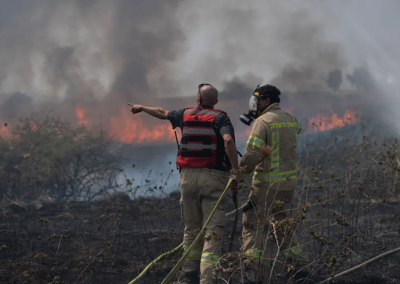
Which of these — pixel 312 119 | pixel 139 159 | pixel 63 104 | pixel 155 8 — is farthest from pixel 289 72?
pixel 63 104

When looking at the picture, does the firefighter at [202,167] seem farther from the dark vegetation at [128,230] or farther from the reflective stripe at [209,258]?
the dark vegetation at [128,230]

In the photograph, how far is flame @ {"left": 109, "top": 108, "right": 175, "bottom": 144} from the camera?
14.1m

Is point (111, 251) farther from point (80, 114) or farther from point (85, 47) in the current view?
point (85, 47)

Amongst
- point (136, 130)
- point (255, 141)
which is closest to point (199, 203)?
point (255, 141)

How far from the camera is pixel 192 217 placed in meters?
4.73

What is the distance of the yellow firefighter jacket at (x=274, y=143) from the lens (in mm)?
4680

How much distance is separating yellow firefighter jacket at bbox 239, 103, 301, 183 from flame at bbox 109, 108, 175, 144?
377 inches

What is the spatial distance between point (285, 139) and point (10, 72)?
12.7 m

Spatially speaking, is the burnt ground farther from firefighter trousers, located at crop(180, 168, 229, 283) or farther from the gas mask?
the gas mask

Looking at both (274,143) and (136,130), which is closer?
(274,143)

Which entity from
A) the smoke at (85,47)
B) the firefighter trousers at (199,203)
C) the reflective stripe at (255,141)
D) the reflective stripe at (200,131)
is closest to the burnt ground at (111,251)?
the firefighter trousers at (199,203)

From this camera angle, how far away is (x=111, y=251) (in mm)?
6039

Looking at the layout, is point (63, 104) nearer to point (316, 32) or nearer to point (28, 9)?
point (28, 9)

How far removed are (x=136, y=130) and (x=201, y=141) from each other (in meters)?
9.84
